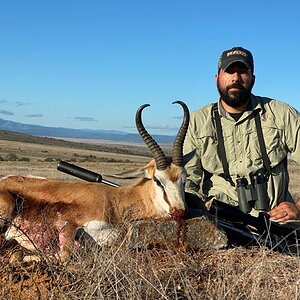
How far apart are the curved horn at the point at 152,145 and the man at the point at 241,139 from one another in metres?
0.98

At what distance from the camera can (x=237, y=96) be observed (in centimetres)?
802

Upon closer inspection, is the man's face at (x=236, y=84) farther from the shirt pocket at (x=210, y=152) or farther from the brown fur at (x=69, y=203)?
the brown fur at (x=69, y=203)

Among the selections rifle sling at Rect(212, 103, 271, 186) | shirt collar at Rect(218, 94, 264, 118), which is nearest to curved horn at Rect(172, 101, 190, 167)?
rifle sling at Rect(212, 103, 271, 186)

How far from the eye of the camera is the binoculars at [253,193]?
777 centimetres

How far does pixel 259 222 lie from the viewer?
6785 mm

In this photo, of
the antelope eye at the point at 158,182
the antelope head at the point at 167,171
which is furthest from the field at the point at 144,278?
the antelope eye at the point at 158,182

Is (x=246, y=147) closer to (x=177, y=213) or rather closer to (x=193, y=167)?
(x=193, y=167)

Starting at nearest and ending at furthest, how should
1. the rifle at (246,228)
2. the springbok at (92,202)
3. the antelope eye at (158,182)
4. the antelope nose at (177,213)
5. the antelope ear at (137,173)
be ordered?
the antelope nose at (177,213) → the springbok at (92,202) → the rifle at (246,228) → the antelope eye at (158,182) → the antelope ear at (137,173)

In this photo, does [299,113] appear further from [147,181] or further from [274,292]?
[274,292]

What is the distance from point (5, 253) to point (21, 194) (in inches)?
61.9

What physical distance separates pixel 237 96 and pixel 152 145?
65.7 inches

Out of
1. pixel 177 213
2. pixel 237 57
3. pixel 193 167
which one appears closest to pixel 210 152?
pixel 193 167

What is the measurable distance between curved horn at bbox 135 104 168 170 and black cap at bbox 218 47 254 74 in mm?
1823

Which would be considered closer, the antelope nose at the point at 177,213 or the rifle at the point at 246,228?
the antelope nose at the point at 177,213
